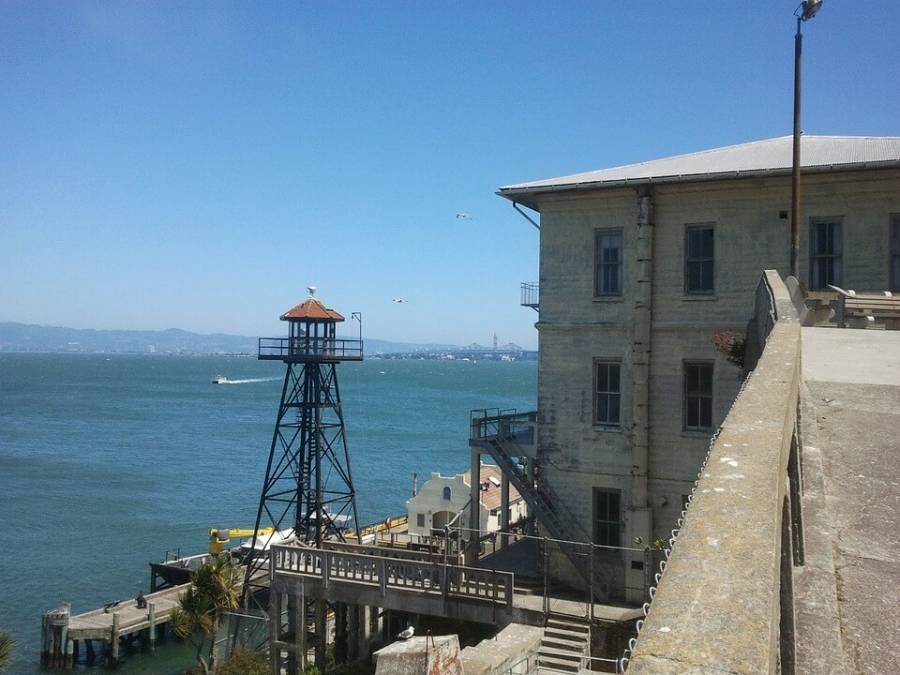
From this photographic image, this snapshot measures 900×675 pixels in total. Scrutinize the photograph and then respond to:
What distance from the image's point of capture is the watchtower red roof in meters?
33.2

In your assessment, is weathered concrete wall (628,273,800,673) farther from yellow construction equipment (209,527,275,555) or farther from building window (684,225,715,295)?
yellow construction equipment (209,527,275,555)

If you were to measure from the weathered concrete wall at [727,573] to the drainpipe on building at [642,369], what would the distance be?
1753cm

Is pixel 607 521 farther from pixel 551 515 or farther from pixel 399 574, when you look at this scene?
pixel 399 574

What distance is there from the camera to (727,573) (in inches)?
102

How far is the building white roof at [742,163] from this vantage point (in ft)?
65.3

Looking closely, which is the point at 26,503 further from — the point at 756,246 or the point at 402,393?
the point at 402,393

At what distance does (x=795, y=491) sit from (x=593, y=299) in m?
17.7

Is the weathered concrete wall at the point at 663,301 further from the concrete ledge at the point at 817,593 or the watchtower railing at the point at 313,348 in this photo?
the concrete ledge at the point at 817,593

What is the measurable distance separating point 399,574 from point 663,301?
9828mm

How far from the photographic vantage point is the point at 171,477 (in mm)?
73938

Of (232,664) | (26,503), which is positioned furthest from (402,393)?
(232,664)

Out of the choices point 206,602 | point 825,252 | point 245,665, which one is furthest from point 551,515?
point 206,602

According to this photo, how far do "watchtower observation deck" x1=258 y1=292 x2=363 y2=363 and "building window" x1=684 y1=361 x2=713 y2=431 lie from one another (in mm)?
16453

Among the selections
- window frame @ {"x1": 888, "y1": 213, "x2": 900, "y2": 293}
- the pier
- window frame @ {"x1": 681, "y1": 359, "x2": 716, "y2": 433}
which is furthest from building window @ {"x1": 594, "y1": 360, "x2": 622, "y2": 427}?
the pier
